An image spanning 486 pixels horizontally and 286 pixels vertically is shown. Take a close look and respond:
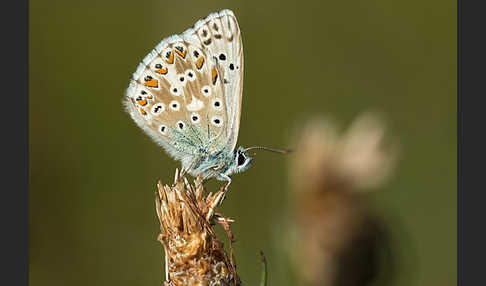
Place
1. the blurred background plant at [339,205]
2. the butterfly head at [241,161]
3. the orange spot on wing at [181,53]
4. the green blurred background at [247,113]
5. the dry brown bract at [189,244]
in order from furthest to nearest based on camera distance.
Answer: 1. the green blurred background at [247,113]
2. the orange spot on wing at [181,53]
3. the butterfly head at [241,161]
4. the blurred background plant at [339,205]
5. the dry brown bract at [189,244]

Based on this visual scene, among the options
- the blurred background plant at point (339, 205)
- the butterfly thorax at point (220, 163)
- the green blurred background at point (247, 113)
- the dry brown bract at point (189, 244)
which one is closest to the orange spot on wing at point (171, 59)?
the butterfly thorax at point (220, 163)

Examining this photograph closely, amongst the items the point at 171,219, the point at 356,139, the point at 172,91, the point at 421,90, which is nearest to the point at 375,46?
the point at 421,90

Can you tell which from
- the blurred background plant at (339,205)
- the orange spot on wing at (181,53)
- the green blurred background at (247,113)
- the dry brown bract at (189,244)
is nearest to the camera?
the dry brown bract at (189,244)

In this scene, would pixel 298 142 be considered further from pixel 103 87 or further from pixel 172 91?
pixel 103 87

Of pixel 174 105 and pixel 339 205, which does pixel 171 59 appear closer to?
pixel 174 105

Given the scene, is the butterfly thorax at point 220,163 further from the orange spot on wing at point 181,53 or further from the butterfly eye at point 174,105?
the orange spot on wing at point 181,53
